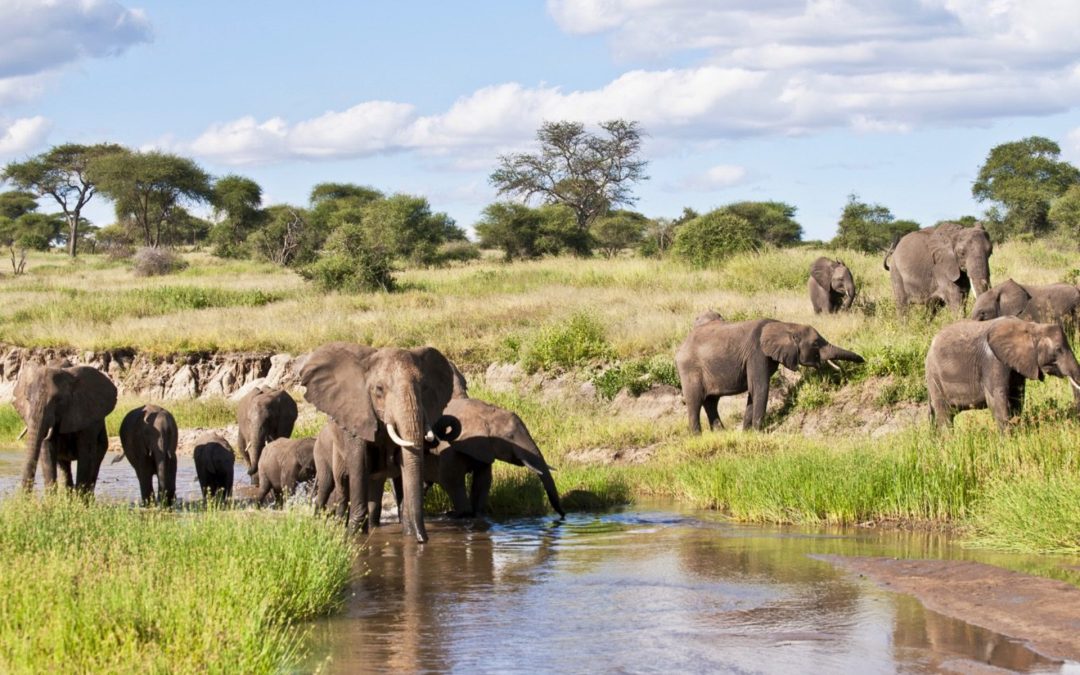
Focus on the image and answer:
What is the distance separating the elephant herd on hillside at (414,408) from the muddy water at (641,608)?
719 mm

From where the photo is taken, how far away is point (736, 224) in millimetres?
38281

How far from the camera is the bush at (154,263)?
178ft

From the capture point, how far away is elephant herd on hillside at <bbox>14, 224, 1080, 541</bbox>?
13.8m

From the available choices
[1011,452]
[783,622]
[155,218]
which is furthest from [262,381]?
[155,218]

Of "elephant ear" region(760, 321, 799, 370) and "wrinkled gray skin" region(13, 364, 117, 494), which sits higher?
"elephant ear" region(760, 321, 799, 370)

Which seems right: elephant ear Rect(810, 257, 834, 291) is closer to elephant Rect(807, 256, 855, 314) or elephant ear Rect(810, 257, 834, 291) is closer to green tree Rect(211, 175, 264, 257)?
elephant Rect(807, 256, 855, 314)

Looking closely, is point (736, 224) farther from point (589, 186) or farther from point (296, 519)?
point (589, 186)

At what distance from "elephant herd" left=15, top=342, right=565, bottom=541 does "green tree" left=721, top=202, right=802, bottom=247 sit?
46840mm

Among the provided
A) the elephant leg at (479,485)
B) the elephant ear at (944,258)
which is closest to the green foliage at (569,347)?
the elephant ear at (944,258)

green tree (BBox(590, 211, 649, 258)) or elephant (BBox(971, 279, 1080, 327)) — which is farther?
green tree (BBox(590, 211, 649, 258))

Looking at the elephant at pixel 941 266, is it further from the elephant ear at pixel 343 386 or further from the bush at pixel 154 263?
the bush at pixel 154 263

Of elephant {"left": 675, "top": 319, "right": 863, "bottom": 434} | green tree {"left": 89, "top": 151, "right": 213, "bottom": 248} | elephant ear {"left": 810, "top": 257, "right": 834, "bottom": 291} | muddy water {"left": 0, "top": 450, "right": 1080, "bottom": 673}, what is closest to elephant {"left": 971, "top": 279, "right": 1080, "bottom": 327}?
elephant {"left": 675, "top": 319, "right": 863, "bottom": 434}

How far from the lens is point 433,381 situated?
14023 mm

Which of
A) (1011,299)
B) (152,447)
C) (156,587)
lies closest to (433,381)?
(152,447)
